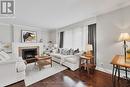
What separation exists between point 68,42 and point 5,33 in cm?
397

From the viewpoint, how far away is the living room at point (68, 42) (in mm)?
2824

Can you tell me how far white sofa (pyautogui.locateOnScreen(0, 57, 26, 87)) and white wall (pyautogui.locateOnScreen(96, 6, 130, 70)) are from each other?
309 centimetres

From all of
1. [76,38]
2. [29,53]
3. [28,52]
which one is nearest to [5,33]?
[28,52]

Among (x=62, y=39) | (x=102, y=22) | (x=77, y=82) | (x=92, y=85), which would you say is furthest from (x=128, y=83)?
(x=62, y=39)

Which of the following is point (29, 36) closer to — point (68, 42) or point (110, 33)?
point (68, 42)

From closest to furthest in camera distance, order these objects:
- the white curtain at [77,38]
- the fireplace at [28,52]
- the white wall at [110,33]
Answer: the white wall at [110,33]
the white curtain at [77,38]
the fireplace at [28,52]

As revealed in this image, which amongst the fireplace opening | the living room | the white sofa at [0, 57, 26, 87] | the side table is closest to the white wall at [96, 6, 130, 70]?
the living room

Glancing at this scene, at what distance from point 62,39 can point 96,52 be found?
11.9 feet

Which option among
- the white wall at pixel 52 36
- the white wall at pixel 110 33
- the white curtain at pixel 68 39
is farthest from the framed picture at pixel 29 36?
the white wall at pixel 110 33

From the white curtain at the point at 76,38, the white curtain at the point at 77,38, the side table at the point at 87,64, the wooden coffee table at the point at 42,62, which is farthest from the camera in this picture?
the white curtain at the point at 77,38

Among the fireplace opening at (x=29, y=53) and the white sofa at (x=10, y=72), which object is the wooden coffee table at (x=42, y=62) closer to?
the white sofa at (x=10, y=72)

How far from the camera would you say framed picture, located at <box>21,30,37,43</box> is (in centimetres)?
622

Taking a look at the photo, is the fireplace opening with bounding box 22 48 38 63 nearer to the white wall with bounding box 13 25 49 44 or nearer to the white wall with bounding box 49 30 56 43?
the white wall with bounding box 13 25 49 44

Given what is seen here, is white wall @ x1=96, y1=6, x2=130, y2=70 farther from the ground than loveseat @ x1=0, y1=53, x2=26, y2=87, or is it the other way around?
white wall @ x1=96, y1=6, x2=130, y2=70
